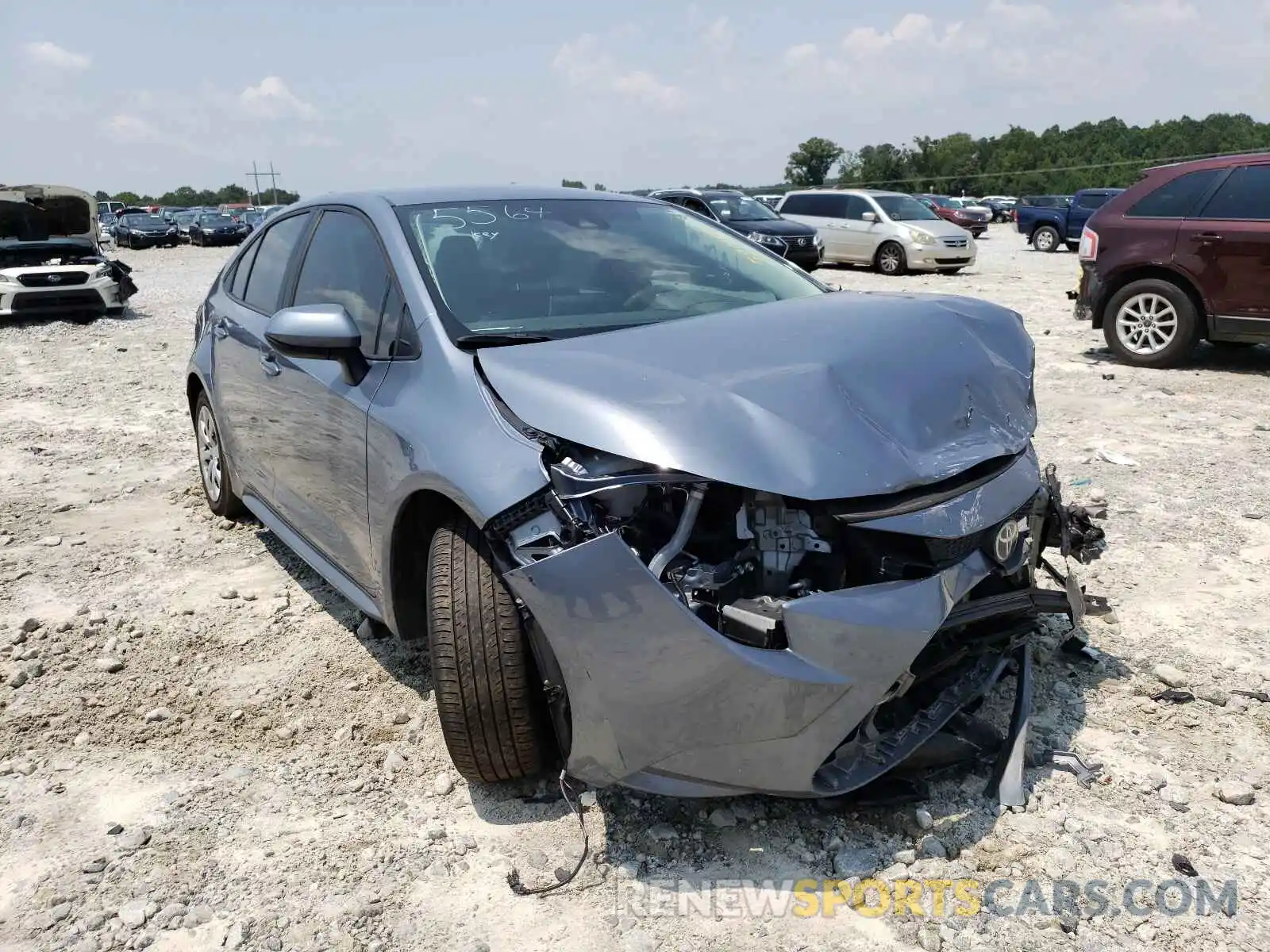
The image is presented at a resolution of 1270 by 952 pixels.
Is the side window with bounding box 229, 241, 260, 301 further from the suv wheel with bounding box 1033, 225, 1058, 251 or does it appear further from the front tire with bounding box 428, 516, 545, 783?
the suv wheel with bounding box 1033, 225, 1058, 251

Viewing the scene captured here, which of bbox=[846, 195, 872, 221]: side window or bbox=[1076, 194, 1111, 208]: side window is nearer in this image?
bbox=[846, 195, 872, 221]: side window

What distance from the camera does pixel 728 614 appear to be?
2.23 m

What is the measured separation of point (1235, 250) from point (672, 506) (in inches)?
298

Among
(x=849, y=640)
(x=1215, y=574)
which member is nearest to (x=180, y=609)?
(x=849, y=640)

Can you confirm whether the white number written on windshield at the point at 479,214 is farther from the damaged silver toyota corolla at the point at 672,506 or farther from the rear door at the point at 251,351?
the rear door at the point at 251,351

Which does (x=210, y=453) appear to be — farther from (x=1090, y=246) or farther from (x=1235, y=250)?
(x=1235, y=250)

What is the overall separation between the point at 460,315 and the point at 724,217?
1567 centimetres

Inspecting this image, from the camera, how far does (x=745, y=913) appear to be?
7.65 feet

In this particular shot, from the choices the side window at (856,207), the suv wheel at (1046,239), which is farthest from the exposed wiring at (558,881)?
the suv wheel at (1046,239)

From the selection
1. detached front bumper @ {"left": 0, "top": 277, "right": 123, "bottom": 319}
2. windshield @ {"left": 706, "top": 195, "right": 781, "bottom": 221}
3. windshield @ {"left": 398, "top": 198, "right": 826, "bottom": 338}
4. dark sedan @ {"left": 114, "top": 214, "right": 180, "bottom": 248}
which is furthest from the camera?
dark sedan @ {"left": 114, "top": 214, "right": 180, "bottom": 248}

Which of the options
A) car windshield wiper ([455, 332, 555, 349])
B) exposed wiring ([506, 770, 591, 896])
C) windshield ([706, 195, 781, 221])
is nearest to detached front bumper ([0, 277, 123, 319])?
windshield ([706, 195, 781, 221])

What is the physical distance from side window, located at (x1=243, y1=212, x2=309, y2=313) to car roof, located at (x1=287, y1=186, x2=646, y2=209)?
0.21m

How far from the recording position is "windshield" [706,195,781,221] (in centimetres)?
1809

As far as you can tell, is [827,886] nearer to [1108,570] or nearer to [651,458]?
[651,458]
